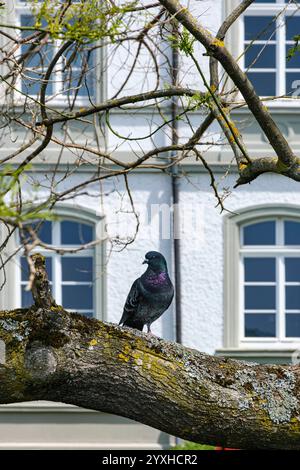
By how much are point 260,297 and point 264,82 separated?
2527 mm

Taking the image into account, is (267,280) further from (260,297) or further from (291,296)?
(291,296)

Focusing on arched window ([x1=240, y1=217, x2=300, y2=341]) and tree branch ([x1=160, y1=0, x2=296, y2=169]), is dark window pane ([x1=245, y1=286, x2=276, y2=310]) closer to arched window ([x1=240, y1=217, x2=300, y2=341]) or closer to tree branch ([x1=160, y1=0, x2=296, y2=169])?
arched window ([x1=240, y1=217, x2=300, y2=341])

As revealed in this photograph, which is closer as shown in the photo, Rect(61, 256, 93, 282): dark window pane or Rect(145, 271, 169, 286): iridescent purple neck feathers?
Rect(145, 271, 169, 286): iridescent purple neck feathers

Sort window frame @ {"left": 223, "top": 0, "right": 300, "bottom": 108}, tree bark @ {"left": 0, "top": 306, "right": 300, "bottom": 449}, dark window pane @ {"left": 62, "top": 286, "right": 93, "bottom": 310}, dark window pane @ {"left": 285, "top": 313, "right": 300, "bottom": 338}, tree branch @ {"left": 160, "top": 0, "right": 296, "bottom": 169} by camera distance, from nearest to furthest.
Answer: tree bark @ {"left": 0, "top": 306, "right": 300, "bottom": 449} → tree branch @ {"left": 160, "top": 0, "right": 296, "bottom": 169} → window frame @ {"left": 223, "top": 0, "right": 300, "bottom": 108} → dark window pane @ {"left": 62, "top": 286, "right": 93, "bottom": 310} → dark window pane @ {"left": 285, "top": 313, "right": 300, "bottom": 338}

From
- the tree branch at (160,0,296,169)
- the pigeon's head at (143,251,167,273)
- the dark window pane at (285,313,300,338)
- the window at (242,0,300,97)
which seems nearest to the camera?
the tree branch at (160,0,296,169)

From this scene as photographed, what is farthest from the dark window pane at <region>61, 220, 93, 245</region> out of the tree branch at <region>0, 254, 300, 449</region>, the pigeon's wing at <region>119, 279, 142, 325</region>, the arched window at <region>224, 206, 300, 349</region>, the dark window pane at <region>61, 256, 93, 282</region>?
the tree branch at <region>0, 254, 300, 449</region>

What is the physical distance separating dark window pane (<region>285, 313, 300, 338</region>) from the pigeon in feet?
18.0

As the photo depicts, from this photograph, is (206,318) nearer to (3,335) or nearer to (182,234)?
(182,234)

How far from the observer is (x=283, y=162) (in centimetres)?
511

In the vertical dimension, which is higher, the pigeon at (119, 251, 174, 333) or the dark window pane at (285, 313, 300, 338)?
the pigeon at (119, 251, 174, 333)

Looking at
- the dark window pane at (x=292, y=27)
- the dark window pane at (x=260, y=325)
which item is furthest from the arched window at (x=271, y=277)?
the dark window pane at (x=292, y=27)

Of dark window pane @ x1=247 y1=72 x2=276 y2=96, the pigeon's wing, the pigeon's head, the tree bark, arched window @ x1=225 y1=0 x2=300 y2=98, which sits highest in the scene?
arched window @ x1=225 y1=0 x2=300 y2=98

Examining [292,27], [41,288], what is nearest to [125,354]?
[41,288]

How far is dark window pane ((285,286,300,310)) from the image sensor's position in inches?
527
